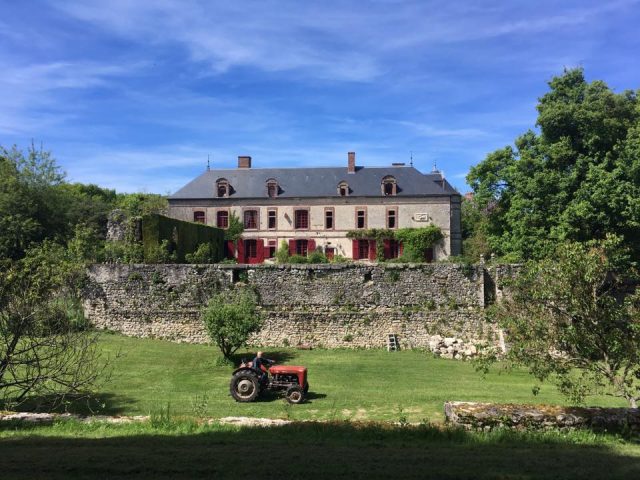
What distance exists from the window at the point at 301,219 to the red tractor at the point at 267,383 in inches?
898

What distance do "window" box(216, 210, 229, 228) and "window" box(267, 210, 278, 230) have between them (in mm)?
2859

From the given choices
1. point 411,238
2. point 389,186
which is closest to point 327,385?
point 411,238

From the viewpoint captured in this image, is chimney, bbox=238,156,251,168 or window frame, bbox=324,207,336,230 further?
chimney, bbox=238,156,251,168

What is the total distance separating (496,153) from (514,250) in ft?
16.0

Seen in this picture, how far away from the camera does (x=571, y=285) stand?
892 centimetres

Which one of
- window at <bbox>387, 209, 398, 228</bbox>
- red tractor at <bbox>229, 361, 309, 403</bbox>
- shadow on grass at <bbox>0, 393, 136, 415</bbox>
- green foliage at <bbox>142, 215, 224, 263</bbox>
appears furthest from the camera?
window at <bbox>387, 209, 398, 228</bbox>

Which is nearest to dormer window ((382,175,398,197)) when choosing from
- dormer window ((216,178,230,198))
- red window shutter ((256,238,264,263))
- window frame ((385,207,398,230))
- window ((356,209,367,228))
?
window frame ((385,207,398,230))

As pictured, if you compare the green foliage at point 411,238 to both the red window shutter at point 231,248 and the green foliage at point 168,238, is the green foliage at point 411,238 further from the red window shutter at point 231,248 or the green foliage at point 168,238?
the green foliage at point 168,238

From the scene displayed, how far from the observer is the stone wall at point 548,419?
25.9ft

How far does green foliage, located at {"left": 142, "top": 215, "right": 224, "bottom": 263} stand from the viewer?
2177cm

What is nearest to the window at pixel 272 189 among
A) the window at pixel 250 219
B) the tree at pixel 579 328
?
the window at pixel 250 219

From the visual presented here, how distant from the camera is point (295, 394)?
1247 centimetres

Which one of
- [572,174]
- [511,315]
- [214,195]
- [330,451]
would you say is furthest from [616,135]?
[214,195]

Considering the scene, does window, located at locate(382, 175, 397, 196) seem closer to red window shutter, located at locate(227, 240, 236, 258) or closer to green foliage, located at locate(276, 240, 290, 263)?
green foliage, located at locate(276, 240, 290, 263)
